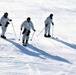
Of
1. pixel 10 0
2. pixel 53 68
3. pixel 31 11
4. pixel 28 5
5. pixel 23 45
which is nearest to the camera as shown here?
pixel 53 68

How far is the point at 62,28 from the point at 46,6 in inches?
479

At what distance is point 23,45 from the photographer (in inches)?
742

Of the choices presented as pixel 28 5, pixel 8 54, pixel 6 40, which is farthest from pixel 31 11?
pixel 8 54

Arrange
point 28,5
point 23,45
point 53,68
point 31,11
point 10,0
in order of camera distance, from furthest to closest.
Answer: point 10,0
point 28,5
point 31,11
point 23,45
point 53,68

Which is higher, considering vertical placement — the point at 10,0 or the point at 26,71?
the point at 10,0

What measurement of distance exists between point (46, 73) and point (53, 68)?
996 millimetres

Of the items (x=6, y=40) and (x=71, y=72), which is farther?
(x=6, y=40)

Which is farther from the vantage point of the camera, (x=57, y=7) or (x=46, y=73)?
(x=57, y=7)

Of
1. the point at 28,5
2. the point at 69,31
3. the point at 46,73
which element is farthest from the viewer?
the point at 28,5

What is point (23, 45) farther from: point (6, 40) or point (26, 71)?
point (26, 71)

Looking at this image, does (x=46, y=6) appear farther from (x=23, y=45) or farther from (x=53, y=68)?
(x=53, y=68)

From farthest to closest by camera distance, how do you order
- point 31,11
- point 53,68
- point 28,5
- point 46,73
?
1. point 28,5
2. point 31,11
3. point 53,68
4. point 46,73

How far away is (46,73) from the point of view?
14.2 meters

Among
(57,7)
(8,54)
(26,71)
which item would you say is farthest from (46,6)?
(26,71)
